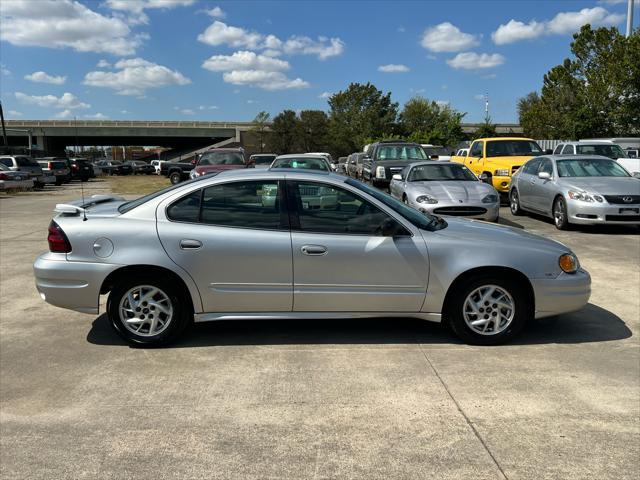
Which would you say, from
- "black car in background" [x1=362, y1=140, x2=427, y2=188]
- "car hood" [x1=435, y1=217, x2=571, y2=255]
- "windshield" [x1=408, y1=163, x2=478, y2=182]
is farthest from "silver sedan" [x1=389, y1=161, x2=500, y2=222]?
"black car in background" [x1=362, y1=140, x2=427, y2=188]

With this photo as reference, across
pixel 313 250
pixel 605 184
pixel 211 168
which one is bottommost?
pixel 313 250

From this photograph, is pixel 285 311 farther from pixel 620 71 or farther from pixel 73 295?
pixel 620 71

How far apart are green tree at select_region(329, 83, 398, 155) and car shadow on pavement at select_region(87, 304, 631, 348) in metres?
64.8

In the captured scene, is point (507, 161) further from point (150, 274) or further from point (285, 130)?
point (285, 130)

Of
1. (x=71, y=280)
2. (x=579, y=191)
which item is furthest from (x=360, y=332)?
(x=579, y=191)

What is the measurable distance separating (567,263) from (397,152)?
14332mm

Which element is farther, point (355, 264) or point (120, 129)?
point (120, 129)

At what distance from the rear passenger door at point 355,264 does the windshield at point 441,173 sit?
7258 mm

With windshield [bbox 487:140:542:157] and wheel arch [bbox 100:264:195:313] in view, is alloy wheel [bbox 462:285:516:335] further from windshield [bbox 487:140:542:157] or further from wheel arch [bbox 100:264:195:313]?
windshield [bbox 487:140:542:157]

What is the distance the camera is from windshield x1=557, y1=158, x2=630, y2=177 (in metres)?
11.4

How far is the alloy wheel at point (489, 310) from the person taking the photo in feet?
15.5

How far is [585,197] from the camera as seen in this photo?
10484 mm

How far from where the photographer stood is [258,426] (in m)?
3.46

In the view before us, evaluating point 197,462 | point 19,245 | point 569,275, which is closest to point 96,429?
point 197,462
